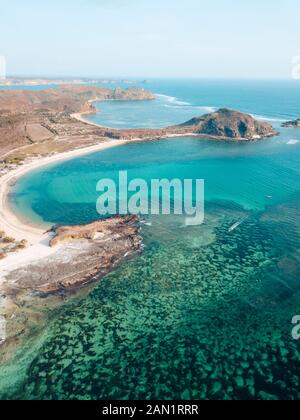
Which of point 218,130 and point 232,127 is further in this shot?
point 218,130

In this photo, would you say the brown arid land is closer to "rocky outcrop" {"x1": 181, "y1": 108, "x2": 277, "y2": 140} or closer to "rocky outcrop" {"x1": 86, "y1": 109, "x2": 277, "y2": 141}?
"rocky outcrop" {"x1": 86, "y1": 109, "x2": 277, "y2": 141}

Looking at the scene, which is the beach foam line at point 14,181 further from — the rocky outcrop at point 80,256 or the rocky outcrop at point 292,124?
the rocky outcrop at point 292,124

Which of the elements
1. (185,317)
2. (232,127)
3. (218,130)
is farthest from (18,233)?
(232,127)

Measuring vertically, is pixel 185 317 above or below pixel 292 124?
below

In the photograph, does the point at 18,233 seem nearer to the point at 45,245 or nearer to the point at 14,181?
the point at 45,245

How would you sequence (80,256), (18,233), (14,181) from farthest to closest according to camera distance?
(14,181), (18,233), (80,256)

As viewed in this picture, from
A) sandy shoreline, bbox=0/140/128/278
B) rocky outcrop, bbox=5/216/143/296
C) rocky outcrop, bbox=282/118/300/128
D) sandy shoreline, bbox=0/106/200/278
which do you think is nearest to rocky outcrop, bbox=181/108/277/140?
rocky outcrop, bbox=282/118/300/128
